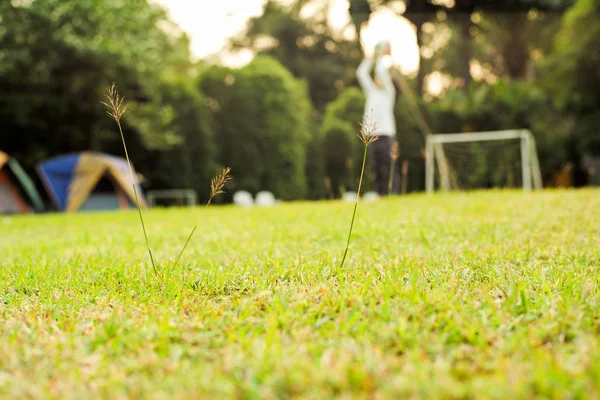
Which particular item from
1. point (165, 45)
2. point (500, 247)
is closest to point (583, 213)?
point (500, 247)

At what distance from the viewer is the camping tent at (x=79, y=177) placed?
1057cm

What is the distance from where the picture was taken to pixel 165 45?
1593 centimetres

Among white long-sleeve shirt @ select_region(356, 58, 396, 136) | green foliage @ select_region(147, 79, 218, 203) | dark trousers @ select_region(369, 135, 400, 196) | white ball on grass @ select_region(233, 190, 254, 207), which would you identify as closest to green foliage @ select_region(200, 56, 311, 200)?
white ball on grass @ select_region(233, 190, 254, 207)

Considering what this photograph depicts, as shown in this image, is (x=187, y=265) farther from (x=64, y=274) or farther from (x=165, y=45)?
(x=165, y=45)

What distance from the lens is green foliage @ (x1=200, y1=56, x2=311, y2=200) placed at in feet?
43.3

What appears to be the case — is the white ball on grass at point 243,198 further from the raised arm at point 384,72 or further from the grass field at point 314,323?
the grass field at point 314,323

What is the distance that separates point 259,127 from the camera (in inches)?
531

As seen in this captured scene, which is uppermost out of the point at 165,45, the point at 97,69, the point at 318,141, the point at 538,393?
the point at 165,45

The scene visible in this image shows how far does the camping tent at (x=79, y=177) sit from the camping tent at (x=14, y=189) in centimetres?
29

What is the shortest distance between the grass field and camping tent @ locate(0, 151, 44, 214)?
8.32 metres

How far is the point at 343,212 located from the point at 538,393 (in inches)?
156

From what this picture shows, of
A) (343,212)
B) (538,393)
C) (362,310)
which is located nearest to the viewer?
(538,393)

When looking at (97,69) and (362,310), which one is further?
(97,69)

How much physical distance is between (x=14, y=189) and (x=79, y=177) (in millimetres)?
1253
